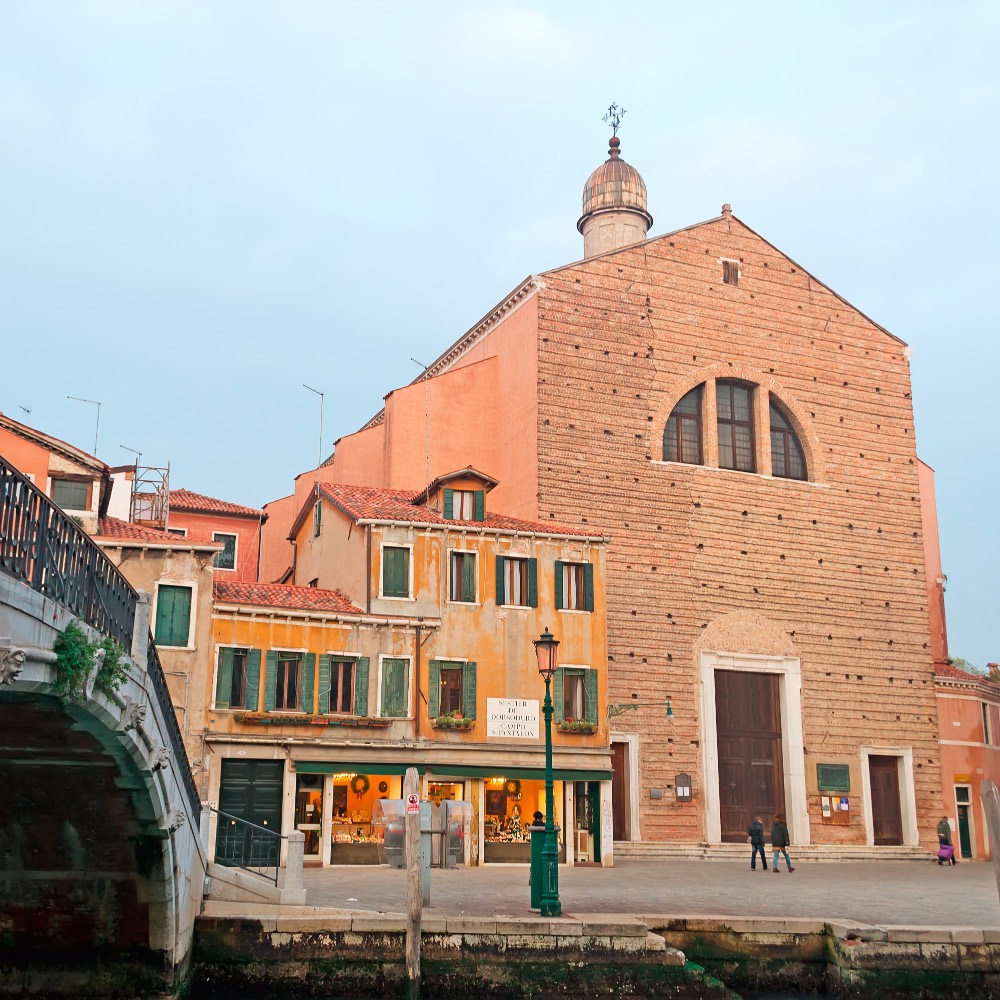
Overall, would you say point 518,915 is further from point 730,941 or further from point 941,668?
→ point 941,668

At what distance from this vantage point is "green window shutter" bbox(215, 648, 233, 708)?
2198 cm

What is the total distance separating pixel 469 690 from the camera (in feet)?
78.4

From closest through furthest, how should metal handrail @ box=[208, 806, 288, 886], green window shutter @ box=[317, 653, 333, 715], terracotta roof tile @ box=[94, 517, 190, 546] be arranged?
metal handrail @ box=[208, 806, 288, 886] → terracotta roof tile @ box=[94, 517, 190, 546] → green window shutter @ box=[317, 653, 333, 715]

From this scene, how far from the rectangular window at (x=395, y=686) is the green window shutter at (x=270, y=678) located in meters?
2.12

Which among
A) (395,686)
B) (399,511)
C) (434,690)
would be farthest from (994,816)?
(399,511)

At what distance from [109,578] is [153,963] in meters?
5.61

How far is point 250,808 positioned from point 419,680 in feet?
13.0

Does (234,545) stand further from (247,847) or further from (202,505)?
(247,847)

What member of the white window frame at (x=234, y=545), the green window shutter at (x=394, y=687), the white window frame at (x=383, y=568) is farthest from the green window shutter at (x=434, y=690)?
the white window frame at (x=234, y=545)

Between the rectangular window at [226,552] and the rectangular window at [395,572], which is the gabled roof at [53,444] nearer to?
the rectangular window at [395,572]

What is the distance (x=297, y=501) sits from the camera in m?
34.7

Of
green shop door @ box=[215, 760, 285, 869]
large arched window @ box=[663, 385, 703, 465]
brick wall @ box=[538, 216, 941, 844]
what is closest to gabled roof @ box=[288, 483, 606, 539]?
brick wall @ box=[538, 216, 941, 844]

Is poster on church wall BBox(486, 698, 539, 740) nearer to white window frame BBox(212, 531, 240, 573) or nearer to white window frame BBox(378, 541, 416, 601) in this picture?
white window frame BBox(378, 541, 416, 601)

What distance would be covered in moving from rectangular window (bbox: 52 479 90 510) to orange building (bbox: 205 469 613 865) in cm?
298
